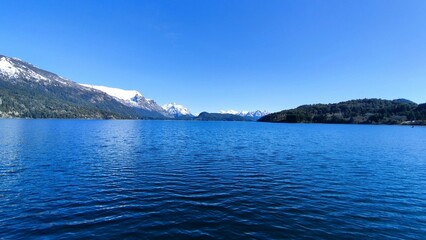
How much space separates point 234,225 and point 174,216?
5.55 metres

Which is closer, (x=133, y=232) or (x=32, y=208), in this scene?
(x=133, y=232)

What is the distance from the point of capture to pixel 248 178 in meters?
37.0

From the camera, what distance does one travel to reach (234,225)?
802 inches

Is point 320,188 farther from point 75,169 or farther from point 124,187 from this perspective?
point 75,169

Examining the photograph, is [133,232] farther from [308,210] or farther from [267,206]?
[308,210]

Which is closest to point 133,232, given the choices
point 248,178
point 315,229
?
point 315,229

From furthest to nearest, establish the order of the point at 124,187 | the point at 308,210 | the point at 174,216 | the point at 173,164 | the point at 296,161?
1. the point at 296,161
2. the point at 173,164
3. the point at 124,187
4. the point at 308,210
5. the point at 174,216

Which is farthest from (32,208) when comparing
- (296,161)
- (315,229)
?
(296,161)

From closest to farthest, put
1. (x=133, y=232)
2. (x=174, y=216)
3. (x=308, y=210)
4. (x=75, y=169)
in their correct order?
(x=133, y=232)
(x=174, y=216)
(x=308, y=210)
(x=75, y=169)

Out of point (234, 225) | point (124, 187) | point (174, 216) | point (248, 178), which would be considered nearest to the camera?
point (234, 225)

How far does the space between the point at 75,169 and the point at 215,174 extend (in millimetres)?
23316

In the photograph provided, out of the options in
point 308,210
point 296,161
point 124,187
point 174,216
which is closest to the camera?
point 174,216

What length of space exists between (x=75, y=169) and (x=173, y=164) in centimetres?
1653

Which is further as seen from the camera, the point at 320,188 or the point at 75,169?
the point at 75,169
